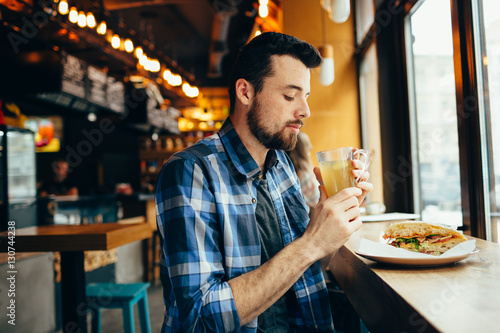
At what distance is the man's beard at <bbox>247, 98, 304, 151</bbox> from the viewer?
1.28m

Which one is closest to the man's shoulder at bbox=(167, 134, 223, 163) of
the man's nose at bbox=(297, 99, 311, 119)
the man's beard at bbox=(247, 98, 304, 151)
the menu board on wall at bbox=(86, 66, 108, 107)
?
the man's beard at bbox=(247, 98, 304, 151)

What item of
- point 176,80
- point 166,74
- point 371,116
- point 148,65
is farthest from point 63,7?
point 371,116

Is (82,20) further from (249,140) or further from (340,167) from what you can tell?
(340,167)

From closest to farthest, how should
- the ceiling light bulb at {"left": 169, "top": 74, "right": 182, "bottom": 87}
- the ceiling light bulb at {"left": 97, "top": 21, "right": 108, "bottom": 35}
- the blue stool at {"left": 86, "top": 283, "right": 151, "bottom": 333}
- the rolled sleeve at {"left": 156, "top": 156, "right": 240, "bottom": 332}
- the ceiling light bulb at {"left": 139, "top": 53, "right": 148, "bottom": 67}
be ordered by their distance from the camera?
the rolled sleeve at {"left": 156, "top": 156, "right": 240, "bottom": 332}, the blue stool at {"left": 86, "top": 283, "right": 151, "bottom": 333}, the ceiling light bulb at {"left": 97, "top": 21, "right": 108, "bottom": 35}, the ceiling light bulb at {"left": 139, "top": 53, "right": 148, "bottom": 67}, the ceiling light bulb at {"left": 169, "top": 74, "right": 182, "bottom": 87}

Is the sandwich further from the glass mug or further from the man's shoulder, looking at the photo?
the man's shoulder

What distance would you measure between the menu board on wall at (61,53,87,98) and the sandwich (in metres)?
4.24

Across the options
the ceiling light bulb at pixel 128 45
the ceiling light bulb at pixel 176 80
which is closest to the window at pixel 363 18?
the ceiling light bulb at pixel 128 45

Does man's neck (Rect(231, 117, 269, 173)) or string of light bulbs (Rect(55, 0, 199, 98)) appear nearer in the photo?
man's neck (Rect(231, 117, 269, 173))

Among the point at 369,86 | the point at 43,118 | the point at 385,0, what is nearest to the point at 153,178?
the point at 43,118

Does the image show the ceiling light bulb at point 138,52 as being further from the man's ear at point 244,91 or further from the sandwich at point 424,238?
the sandwich at point 424,238

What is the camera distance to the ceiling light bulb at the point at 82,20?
168 inches

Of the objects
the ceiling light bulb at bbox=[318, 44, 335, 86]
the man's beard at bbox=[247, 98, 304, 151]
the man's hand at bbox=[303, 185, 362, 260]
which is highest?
the ceiling light bulb at bbox=[318, 44, 335, 86]

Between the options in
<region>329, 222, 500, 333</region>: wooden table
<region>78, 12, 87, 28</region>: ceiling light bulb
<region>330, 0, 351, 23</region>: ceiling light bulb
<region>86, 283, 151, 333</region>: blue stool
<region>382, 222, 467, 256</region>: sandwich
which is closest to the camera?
<region>329, 222, 500, 333</region>: wooden table

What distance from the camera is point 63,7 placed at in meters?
4.00
